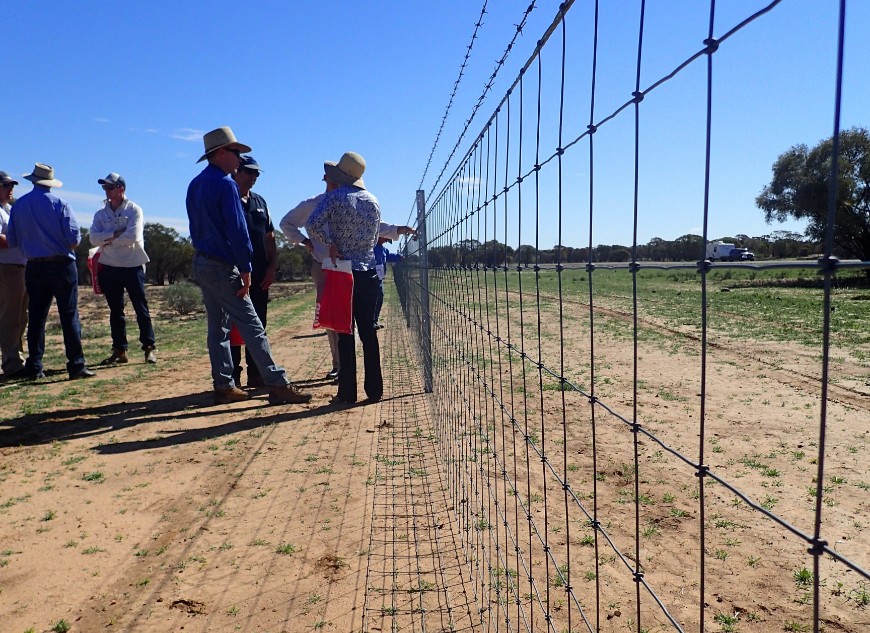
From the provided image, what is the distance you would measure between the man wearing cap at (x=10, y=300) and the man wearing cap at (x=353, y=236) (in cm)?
324

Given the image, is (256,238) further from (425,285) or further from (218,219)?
(425,285)

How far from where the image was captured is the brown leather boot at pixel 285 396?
5.30 metres

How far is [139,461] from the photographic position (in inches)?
163

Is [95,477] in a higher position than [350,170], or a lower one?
lower

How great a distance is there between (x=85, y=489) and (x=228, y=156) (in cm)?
→ 242

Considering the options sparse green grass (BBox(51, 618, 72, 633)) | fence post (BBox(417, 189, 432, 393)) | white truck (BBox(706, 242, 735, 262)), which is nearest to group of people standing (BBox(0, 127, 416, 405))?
fence post (BBox(417, 189, 432, 393))

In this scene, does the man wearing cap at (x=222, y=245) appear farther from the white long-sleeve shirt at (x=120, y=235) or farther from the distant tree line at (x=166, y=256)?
the distant tree line at (x=166, y=256)

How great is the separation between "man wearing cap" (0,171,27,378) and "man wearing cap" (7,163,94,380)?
0.28m

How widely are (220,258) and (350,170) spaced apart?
1.10m

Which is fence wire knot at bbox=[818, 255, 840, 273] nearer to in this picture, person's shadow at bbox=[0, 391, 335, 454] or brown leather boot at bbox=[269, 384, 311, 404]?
person's shadow at bbox=[0, 391, 335, 454]

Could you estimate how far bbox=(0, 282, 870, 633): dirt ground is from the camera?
2.52 m

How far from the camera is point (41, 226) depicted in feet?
20.3

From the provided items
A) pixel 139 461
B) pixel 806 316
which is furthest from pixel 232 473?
pixel 806 316

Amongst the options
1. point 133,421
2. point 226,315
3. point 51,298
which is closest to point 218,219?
point 226,315
